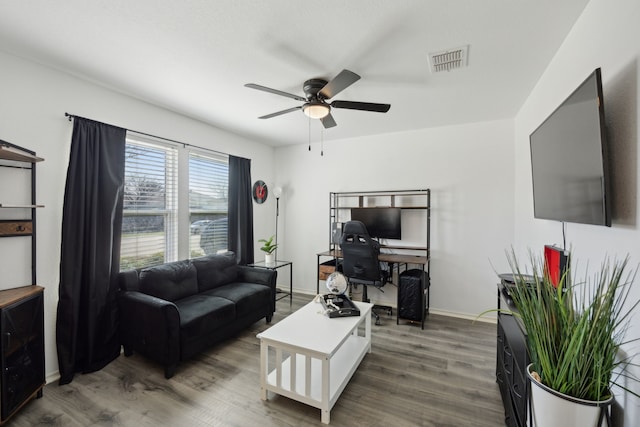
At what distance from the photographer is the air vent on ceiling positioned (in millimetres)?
1934

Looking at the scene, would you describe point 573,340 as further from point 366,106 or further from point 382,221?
point 382,221

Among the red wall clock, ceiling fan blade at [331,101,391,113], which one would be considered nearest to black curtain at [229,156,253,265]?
the red wall clock

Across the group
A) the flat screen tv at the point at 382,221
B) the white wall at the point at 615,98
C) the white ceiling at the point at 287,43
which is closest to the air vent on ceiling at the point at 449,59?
the white ceiling at the point at 287,43

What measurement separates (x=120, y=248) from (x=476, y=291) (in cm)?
419

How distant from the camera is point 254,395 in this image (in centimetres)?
206

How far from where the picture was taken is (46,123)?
2.16m

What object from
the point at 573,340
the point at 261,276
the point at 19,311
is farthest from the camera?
the point at 261,276

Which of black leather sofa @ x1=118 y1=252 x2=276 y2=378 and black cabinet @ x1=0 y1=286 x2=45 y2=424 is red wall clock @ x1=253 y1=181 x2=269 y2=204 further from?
black cabinet @ x1=0 y1=286 x2=45 y2=424

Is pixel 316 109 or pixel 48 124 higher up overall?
pixel 316 109

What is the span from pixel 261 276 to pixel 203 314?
3.40 feet

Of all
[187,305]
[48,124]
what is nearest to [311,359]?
[187,305]

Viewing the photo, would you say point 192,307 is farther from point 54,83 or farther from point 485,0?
point 485,0

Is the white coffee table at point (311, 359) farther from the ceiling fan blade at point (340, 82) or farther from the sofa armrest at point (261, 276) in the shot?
the ceiling fan blade at point (340, 82)

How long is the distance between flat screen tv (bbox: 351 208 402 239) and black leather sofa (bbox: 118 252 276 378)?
158 cm
